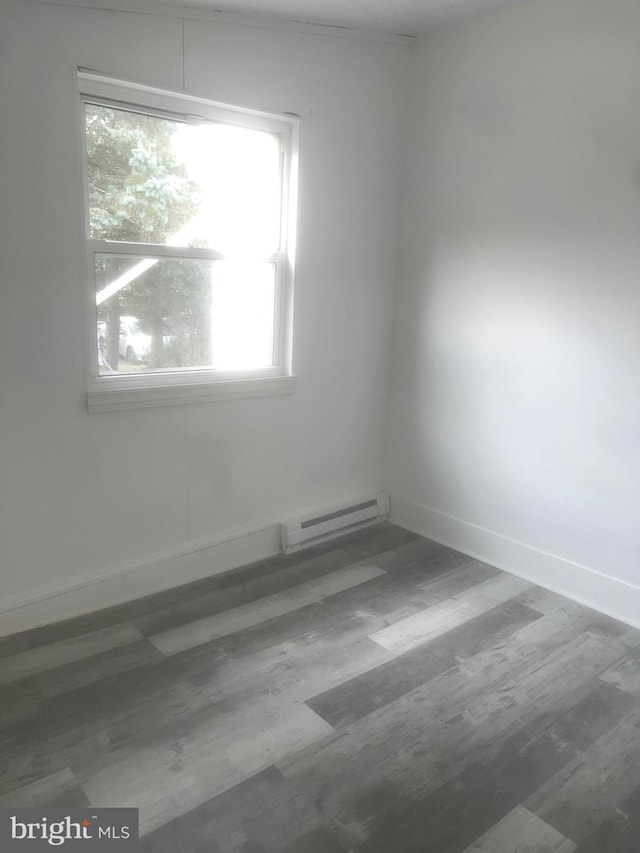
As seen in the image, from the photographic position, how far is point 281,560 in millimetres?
3312

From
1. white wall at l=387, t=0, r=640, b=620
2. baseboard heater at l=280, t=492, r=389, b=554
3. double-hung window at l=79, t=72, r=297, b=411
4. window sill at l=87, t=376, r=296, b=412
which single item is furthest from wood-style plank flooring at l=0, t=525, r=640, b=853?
double-hung window at l=79, t=72, r=297, b=411

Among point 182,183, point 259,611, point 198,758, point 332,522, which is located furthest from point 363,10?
point 198,758

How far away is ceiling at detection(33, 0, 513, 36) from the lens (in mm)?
2494

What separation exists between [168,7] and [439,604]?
277cm

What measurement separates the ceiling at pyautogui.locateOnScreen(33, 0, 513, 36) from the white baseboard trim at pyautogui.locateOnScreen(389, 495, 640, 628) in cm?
253

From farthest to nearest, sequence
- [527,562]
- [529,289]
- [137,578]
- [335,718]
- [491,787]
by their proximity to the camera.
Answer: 1. [527,562]
2. [529,289]
3. [137,578]
4. [335,718]
5. [491,787]

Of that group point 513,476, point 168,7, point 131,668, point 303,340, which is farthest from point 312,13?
point 131,668

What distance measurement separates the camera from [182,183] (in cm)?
274

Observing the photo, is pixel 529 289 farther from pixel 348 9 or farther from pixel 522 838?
pixel 522 838

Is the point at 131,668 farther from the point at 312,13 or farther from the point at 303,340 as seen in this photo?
the point at 312,13

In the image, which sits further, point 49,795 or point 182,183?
point 182,183

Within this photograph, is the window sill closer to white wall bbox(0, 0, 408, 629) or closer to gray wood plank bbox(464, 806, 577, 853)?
white wall bbox(0, 0, 408, 629)

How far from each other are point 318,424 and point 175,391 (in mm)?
937

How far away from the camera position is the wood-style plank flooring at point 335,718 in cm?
177
